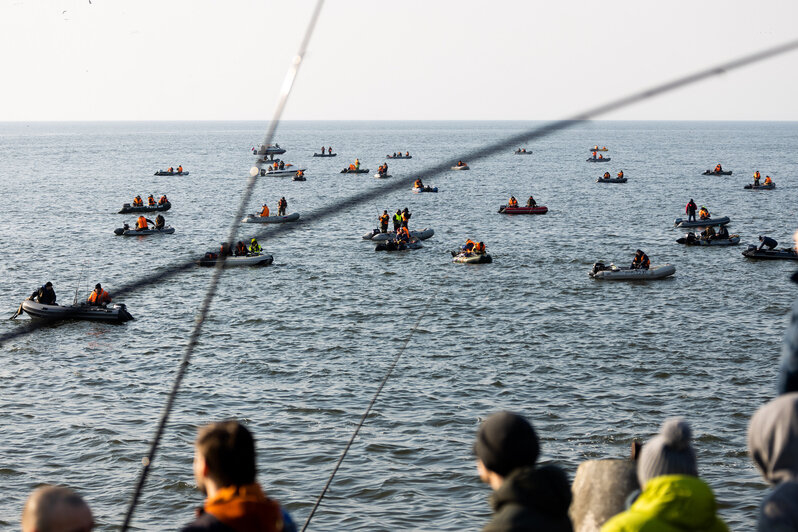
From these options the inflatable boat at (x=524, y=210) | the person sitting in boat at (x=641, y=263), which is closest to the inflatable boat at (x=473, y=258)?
the person sitting in boat at (x=641, y=263)

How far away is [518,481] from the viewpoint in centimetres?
381

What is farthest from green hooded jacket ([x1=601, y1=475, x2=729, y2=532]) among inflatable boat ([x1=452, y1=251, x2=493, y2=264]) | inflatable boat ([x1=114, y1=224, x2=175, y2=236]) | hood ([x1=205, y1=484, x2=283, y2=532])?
inflatable boat ([x1=114, y1=224, x2=175, y2=236])

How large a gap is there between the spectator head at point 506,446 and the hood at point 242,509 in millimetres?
998

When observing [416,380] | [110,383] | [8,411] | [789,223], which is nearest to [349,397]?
[416,380]

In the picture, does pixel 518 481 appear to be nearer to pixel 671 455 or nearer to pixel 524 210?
pixel 671 455

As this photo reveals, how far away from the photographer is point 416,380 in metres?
25.8

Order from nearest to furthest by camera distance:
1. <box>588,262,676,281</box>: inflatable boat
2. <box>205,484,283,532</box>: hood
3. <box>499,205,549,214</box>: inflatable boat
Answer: <box>205,484,283,532</box>: hood < <box>588,262,676,281</box>: inflatable boat < <box>499,205,549,214</box>: inflatable boat

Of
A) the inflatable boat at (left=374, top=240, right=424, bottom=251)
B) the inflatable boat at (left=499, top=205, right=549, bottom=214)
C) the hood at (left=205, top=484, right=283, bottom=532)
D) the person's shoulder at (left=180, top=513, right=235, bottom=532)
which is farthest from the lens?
the inflatable boat at (left=499, top=205, right=549, bottom=214)

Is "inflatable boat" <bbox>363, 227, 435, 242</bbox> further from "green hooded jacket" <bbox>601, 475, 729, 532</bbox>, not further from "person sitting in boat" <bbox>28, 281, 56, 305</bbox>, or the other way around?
"green hooded jacket" <bbox>601, 475, 729, 532</bbox>

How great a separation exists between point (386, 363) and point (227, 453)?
23912mm

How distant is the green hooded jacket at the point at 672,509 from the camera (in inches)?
151

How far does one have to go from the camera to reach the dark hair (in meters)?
3.76

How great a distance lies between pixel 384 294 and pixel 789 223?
122 ft

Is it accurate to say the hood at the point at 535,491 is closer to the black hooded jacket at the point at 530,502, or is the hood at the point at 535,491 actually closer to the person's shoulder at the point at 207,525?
the black hooded jacket at the point at 530,502
